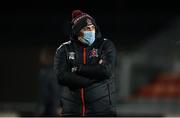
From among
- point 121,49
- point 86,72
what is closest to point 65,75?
point 86,72

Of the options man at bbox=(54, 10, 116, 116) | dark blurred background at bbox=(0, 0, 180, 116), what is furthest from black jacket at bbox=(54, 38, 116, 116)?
dark blurred background at bbox=(0, 0, 180, 116)

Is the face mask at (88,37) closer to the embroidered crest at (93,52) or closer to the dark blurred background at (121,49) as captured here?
the embroidered crest at (93,52)

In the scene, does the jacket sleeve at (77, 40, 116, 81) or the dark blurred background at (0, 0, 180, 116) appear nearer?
the jacket sleeve at (77, 40, 116, 81)

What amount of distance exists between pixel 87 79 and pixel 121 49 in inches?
263

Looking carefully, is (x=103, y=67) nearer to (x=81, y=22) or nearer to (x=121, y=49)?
(x=81, y=22)

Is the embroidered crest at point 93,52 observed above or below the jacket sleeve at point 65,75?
above

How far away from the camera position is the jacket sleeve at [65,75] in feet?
10.7

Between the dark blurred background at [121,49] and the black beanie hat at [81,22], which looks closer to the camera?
the black beanie hat at [81,22]

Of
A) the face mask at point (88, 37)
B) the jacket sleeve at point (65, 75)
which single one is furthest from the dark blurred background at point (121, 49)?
the face mask at point (88, 37)

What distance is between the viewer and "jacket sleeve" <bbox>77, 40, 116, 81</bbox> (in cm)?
327

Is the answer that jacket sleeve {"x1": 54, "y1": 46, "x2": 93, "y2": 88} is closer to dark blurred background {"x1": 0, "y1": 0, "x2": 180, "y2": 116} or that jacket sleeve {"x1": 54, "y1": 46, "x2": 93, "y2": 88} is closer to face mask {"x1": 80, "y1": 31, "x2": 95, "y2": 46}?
face mask {"x1": 80, "y1": 31, "x2": 95, "y2": 46}

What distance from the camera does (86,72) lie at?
3.28 m

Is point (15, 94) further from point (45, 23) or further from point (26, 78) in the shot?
point (45, 23)

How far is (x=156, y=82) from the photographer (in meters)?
10.2
